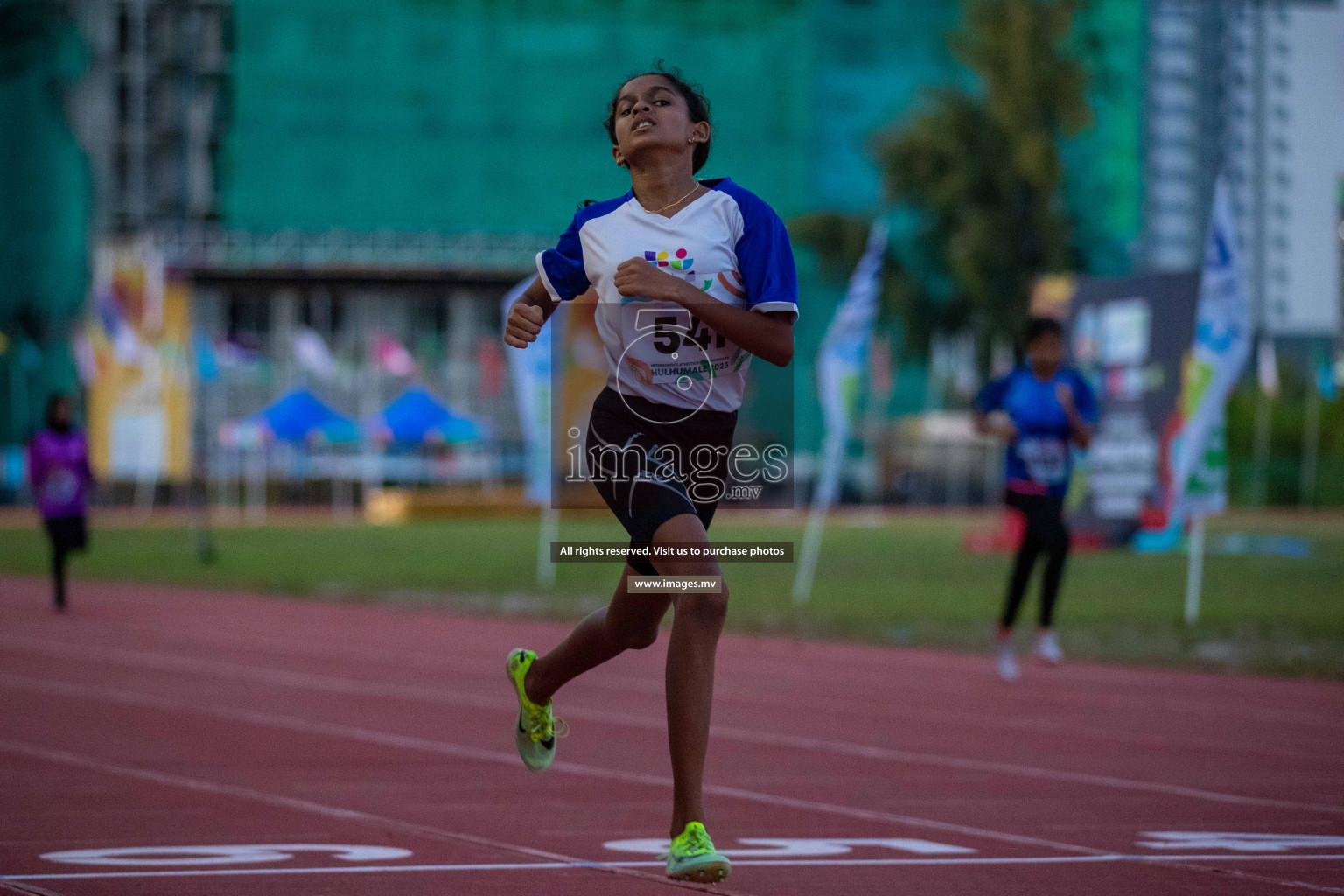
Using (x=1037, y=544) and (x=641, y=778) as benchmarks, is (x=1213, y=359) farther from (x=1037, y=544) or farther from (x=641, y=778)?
(x=641, y=778)

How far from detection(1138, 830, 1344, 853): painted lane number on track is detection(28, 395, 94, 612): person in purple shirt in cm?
1329

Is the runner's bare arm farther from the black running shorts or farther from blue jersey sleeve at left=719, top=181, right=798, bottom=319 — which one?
the black running shorts

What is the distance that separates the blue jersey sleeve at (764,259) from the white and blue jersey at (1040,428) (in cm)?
695

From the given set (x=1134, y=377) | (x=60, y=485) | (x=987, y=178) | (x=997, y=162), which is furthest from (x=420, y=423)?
(x=60, y=485)

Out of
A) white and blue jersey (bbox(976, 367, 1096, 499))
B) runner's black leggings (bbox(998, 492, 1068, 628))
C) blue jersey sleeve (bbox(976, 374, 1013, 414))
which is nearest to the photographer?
runner's black leggings (bbox(998, 492, 1068, 628))

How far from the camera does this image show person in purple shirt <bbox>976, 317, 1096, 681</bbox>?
37.3 ft

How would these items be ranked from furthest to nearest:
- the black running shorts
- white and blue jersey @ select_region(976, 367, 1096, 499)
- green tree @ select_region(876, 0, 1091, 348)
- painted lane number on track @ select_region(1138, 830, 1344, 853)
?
green tree @ select_region(876, 0, 1091, 348), white and blue jersey @ select_region(976, 367, 1096, 499), painted lane number on track @ select_region(1138, 830, 1344, 853), the black running shorts

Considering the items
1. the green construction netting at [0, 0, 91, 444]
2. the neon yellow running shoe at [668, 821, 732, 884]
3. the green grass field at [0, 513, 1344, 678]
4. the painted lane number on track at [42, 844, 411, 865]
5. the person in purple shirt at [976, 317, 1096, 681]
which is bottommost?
the green grass field at [0, 513, 1344, 678]

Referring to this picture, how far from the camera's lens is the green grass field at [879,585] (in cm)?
1413

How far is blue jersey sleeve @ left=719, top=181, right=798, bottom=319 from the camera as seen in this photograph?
15.2 ft

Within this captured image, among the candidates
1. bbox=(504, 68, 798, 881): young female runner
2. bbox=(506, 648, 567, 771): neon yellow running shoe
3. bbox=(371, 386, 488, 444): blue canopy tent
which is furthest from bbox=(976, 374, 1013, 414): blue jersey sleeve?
bbox=(371, 386, 488, 444): blue canopy tent

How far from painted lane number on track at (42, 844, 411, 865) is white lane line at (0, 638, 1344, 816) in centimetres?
291

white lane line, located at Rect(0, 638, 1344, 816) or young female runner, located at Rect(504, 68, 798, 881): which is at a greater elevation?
young female runner, located at Rect(504, 68, 798, 881)

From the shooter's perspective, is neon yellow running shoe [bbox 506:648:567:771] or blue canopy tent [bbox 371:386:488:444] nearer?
neon yellow running shoe [bbox 506:648:567:771]
